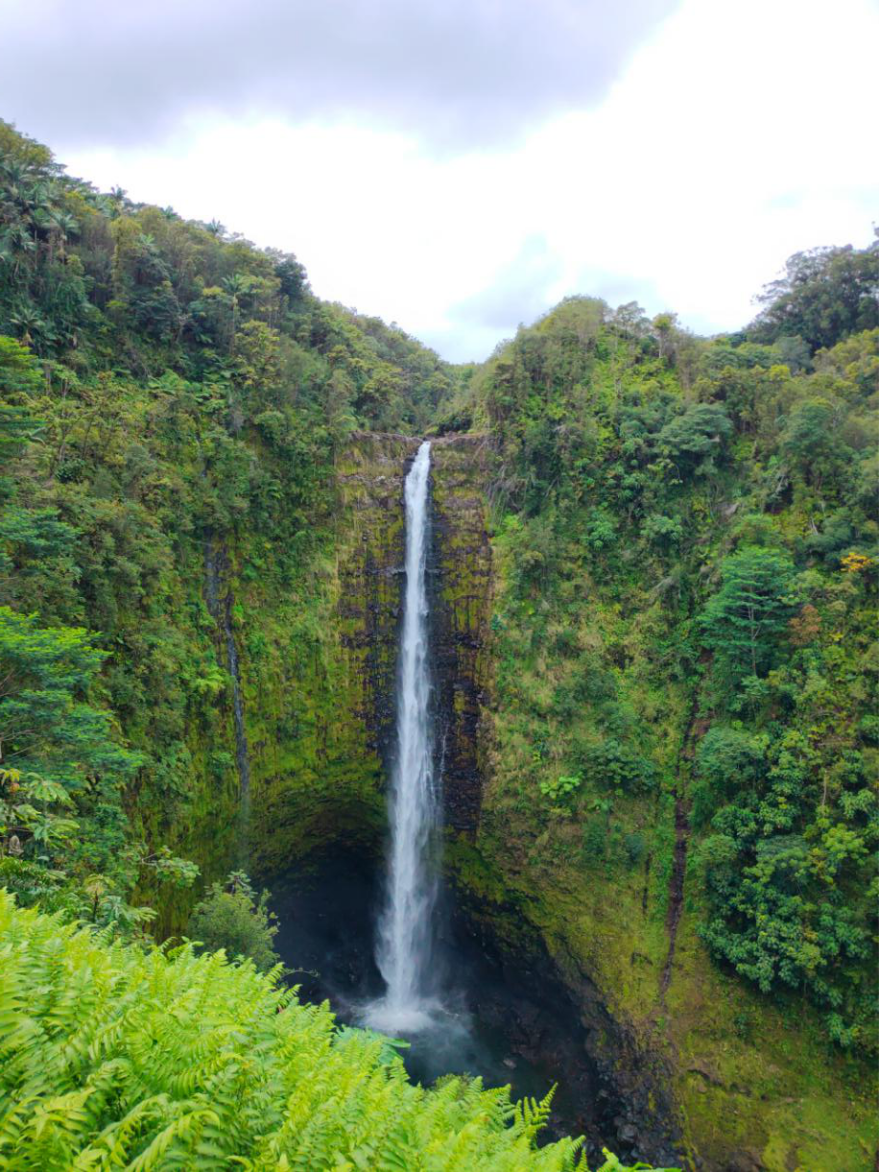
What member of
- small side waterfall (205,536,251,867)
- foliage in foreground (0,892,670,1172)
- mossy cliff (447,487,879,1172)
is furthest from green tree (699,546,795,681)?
foliage in foreground (0,892,670,1172)

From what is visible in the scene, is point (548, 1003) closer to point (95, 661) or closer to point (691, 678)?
point (691, 678)

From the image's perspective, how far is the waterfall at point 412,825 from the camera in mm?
17609

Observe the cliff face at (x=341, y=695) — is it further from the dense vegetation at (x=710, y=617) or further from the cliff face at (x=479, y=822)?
the dense vegetation at (x=710, y=617)

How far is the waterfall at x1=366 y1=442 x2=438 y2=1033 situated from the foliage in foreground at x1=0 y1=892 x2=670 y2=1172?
15894mm

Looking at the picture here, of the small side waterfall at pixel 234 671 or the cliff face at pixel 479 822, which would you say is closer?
the cliff face at pixel 479 822

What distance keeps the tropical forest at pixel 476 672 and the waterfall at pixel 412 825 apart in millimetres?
116

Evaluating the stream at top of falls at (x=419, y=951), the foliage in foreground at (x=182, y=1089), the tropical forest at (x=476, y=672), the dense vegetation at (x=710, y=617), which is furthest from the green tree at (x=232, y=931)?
the foliage in foreground at (x=182, y=1089)

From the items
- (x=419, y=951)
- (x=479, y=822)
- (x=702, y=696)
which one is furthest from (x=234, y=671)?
(x=702, y=696)

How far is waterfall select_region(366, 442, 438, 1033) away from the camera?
17.6 m

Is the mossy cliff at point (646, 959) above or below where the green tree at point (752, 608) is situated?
below

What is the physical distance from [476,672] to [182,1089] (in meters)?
16.9

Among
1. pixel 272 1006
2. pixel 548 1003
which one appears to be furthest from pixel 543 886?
pixel 272 1006

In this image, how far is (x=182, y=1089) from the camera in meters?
2.42

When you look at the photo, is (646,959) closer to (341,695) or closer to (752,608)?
(752,608)
